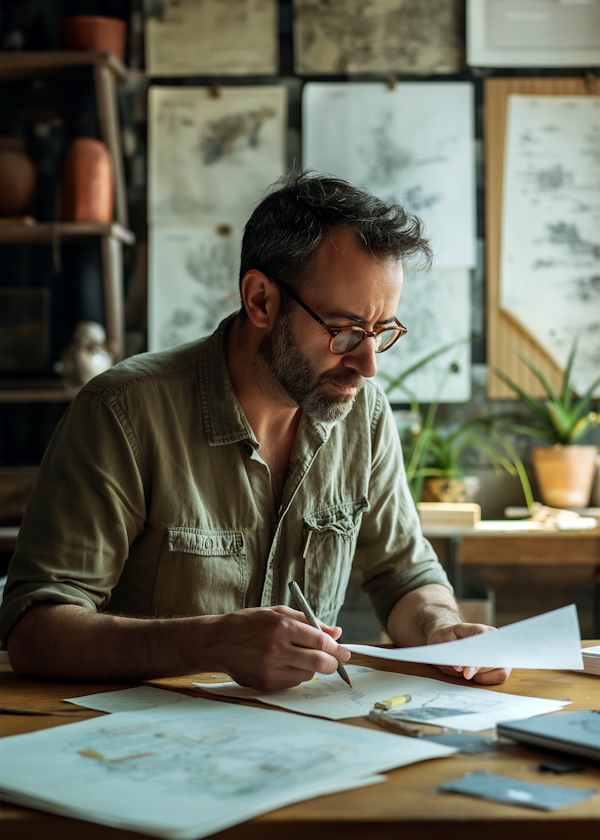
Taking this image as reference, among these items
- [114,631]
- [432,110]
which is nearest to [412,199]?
[432,110]

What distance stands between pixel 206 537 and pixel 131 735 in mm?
551

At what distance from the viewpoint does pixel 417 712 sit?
905 millimetres

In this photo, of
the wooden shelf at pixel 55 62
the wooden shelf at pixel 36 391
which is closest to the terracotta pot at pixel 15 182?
the wooden shelf at pixel 55 62

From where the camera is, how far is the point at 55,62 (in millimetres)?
2766

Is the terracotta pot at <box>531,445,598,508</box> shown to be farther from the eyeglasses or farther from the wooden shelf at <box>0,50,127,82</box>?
the wooden shelf at <box>0,50,127,82</box>

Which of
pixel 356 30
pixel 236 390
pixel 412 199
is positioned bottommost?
pixel 236 390

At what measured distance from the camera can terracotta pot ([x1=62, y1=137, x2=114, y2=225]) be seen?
272 centimetres

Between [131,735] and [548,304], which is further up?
[548,304]

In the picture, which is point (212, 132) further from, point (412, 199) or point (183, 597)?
point (183, 597)

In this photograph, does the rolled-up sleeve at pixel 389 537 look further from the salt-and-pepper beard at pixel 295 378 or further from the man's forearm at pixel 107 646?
the man's forearm at pixel 107 646

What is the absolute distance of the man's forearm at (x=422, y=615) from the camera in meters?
1.29

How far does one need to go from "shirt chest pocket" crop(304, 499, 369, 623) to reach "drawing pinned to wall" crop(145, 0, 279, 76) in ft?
Result: 6.75

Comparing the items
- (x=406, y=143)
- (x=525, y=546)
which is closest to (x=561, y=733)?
(x=525, y=546)

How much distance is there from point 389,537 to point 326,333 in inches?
17.0
